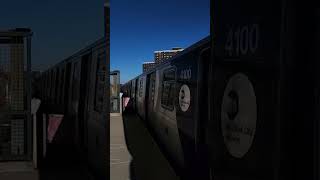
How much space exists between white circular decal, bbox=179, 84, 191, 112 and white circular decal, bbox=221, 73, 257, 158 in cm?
213

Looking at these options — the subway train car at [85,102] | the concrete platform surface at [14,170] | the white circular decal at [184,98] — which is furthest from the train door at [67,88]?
the white circular decal at [184,98]

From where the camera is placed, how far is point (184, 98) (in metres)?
4.19

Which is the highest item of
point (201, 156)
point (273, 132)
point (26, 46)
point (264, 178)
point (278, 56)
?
point (26, 46)

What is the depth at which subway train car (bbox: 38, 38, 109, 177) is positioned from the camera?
412 cm

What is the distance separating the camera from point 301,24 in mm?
1255

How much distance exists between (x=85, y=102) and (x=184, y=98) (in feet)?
3.82

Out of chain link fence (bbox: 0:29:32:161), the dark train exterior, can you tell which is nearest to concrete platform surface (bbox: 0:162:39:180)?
chain link fence (bbox: 0:29:32:161)

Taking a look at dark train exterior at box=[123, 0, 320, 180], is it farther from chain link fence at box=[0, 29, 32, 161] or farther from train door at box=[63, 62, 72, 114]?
train door at box=[63, 62, 72, 114]

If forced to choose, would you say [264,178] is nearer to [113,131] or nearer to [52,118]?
[52,118]

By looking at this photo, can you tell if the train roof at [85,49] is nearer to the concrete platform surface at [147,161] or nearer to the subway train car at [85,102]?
the subway train car at [85,102]

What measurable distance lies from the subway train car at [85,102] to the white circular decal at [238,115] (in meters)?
2.18

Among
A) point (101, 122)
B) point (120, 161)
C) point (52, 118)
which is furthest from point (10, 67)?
point (120, 161)

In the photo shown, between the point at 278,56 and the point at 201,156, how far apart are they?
7.22 ft

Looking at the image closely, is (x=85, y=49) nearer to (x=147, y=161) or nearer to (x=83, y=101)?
(x=83, y=101)
